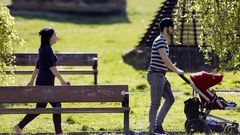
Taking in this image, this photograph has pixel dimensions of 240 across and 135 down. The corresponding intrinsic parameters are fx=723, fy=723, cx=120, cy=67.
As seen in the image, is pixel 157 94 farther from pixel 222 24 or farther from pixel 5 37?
pixel 5 37

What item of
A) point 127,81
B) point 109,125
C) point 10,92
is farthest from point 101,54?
point 10,92

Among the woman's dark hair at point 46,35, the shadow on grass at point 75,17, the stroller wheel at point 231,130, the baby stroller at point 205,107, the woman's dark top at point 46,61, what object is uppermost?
the shadow on grass at point 75,17

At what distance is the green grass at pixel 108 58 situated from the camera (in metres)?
13.9

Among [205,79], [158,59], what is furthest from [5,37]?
[205,79]

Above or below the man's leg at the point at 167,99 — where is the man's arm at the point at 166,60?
above

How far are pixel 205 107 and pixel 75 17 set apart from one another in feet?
99.1

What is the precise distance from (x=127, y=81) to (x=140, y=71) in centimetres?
200

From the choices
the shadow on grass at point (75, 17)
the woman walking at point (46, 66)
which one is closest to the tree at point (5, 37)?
the woman walking at point (46, 66)

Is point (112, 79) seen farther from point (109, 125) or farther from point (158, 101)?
point (158, 101)

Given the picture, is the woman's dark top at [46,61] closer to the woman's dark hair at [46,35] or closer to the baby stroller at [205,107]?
the woman's dark hair at [46,35]

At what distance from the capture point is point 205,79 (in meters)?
11.8

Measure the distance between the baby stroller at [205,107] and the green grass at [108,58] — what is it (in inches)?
41.6

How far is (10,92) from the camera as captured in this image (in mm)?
11836

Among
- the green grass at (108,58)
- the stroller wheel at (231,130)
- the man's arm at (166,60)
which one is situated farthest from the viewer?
the green grass at (108,58)
